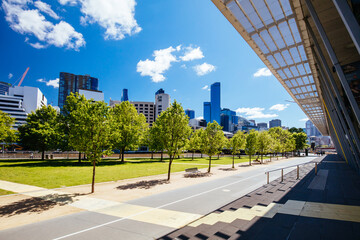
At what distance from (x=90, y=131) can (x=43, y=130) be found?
74.4ft

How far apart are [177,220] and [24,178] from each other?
16250 mm

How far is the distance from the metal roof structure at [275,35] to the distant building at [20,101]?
136 meters

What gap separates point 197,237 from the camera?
5840mm

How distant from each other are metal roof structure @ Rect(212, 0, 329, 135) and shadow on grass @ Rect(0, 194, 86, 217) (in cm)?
1434

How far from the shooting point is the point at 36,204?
983 cm

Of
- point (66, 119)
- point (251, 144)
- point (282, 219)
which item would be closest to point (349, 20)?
point (282, 219)

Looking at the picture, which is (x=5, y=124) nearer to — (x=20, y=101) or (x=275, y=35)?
(x=275, y=35)

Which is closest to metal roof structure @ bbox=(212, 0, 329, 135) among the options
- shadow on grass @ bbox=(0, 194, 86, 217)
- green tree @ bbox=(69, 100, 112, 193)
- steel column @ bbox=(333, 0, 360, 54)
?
steel column @ bbox=(333, 0, 360, 54)

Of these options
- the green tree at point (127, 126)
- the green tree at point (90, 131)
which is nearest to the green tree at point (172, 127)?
the green tree at point (90, 131)

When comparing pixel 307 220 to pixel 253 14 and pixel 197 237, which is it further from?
pixel 253 14

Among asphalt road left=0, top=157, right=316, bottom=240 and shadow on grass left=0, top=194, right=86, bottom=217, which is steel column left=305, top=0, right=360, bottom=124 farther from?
shadow on grass left=0, top=194, right=86, bottom=217

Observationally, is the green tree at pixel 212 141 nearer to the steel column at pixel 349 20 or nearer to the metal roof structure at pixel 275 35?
the metal roof structure at pixel 275 35

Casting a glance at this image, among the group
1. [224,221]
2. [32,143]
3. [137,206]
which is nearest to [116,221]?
[137,206]

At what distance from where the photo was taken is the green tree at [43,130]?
29436 millimetres
